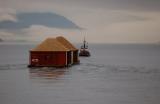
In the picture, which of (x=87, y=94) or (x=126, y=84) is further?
(x=126, y=84)

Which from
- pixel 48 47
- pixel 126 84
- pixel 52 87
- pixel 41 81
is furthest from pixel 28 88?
pixel 48 47

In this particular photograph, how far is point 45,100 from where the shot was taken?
915 inches

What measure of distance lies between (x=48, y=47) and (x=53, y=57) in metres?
0.96

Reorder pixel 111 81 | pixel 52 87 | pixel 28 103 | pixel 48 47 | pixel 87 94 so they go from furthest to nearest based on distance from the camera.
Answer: pixel 48 47 → pixel 111 81 → pixel 52 87 → pixel 87 94 → pixel 28 103

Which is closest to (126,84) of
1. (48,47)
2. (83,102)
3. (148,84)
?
(148,84)

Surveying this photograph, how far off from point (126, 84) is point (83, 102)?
30.9 feet

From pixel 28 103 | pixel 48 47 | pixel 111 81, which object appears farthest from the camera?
pixel 48 47

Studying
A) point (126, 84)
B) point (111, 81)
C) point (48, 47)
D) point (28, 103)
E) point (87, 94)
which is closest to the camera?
point (28, 103)

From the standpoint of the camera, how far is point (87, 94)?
84.1 feet

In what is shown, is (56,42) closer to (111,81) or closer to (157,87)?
(111,81)

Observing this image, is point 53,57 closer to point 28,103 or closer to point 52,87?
point 52,87

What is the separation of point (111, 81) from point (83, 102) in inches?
451

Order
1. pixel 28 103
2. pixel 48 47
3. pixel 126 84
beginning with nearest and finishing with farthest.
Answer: pixel 28 103 < pixel 126 84 < pixel 48 47

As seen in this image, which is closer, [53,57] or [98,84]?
[98,84]
